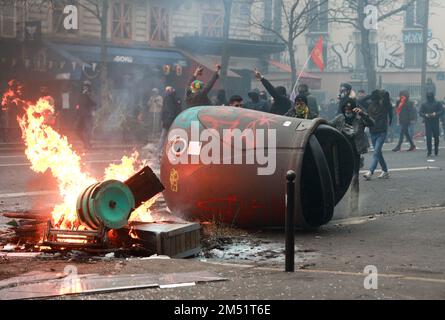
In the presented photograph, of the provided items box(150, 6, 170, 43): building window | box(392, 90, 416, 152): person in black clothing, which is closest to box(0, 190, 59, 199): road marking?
box(392, 90, 416, 152): person in black clothing

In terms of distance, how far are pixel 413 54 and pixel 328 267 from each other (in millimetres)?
51663

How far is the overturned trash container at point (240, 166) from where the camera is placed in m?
8.77

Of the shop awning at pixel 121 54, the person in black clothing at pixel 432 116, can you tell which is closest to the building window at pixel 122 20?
the shop awning at pixel 121 54

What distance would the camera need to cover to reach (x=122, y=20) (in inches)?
1422

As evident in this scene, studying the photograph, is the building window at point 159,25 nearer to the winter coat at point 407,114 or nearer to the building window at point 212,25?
the building window at point 212,25

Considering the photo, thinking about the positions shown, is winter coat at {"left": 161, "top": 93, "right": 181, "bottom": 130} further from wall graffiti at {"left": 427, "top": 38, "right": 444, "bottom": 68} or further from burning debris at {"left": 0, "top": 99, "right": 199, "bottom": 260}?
wall graffiti at {"left": 427, "top": 38, "right": 444, "bottom": 68}

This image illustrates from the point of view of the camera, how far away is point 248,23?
41.6 metres

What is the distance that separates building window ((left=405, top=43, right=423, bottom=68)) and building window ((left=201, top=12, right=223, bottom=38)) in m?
20.7

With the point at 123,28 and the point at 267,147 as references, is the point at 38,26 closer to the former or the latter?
the point at 123,28

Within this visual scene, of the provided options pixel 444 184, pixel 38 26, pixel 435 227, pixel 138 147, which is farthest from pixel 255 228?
pixel 38 26

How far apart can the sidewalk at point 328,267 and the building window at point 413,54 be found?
158 feet

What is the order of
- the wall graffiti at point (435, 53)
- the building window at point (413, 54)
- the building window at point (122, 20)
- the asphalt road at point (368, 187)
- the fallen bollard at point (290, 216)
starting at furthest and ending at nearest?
the building window at point (413, 54) < the wall graffiti at point (435, 53) < the building window at point (122, 20) < the asphalt road at point (368, 187) < the fallen bollard at point (290, 216)

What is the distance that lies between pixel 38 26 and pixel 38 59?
55.0 inches

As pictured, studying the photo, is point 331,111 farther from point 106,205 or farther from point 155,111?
point 106,205
